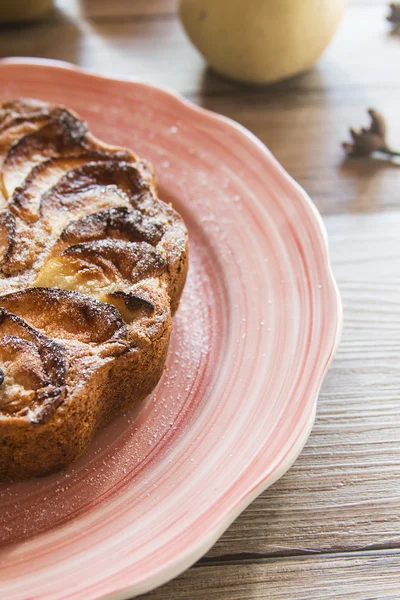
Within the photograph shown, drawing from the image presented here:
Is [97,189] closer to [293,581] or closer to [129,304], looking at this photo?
[129,304]

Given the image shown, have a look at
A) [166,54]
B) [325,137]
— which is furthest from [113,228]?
[166,54]

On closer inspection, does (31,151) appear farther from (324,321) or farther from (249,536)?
(249,536)

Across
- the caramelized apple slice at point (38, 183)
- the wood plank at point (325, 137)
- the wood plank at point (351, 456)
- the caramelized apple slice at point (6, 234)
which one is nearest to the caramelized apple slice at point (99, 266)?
the caramelized apple slice at point (6, 234)

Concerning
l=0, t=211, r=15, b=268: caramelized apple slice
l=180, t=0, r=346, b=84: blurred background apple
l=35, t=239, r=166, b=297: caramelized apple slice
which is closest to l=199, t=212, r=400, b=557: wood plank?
l=35, t=239, r=166, b=297: caramelized apple slice

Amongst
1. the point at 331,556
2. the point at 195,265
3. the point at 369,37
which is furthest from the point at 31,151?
the point at 369,37

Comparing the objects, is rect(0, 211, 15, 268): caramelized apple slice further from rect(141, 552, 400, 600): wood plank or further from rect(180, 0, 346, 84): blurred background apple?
rect(180, 0, 346, 84): blurred background apple

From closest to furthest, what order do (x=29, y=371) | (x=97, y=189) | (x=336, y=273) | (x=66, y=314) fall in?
(x=29, y=371)
(x=66, y=314)
(x=97, y=189)
(x=336, y=273)
